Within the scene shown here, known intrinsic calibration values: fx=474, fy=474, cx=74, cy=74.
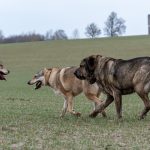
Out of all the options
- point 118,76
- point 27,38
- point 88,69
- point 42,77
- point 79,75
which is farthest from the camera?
point 27,38

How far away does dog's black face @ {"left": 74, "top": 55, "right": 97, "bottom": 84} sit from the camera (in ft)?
41.4

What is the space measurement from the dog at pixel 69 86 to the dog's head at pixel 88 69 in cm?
55

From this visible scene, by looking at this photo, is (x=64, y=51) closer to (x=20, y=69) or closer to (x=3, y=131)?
(x=20, y=69)

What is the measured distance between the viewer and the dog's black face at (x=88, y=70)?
12625mm

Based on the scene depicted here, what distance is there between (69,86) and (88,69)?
4.32ft

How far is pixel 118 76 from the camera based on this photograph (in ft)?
39.3

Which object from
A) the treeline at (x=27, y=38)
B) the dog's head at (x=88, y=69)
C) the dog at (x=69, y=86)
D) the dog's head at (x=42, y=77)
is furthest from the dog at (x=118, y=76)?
the treeline at (x=27, y=38)

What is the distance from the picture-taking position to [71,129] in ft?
33.4

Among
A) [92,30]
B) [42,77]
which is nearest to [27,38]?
[92,30]

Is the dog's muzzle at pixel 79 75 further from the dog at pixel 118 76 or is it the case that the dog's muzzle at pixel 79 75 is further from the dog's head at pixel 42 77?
the dog's head at pixel 42 77

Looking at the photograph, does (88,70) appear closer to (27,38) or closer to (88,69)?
(88,69)

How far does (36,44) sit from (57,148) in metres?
75.2

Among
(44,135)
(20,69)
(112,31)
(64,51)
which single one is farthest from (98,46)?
(44,135)

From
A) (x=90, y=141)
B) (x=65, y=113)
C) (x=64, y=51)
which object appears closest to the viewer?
(x=90, y=141)
